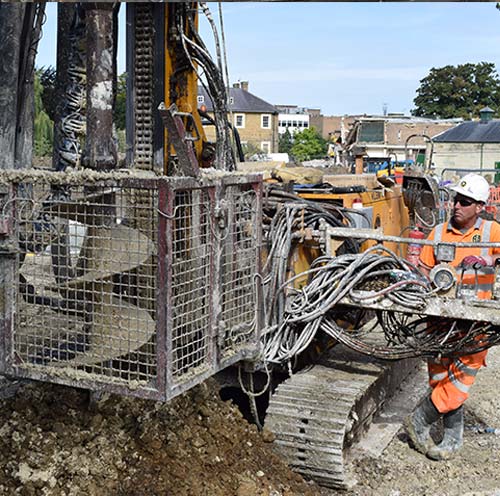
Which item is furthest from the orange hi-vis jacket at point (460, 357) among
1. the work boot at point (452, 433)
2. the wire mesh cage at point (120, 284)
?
the wire mesh cage at point (120, 284)

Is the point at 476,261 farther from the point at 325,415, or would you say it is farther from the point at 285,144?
the point at 285,144

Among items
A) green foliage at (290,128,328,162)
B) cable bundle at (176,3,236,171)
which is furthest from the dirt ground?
green foliage at (290,128,328,162)

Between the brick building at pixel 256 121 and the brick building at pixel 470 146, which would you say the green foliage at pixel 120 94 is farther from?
the brick building at pixel 256 121

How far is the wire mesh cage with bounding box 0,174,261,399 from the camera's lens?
12.4ft

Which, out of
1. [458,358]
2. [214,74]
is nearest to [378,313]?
[458,358]

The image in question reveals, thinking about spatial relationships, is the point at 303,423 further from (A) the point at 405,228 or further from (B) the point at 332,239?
(A) the point at 405,228

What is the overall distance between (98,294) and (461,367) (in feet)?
9.05

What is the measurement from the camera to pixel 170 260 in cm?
368

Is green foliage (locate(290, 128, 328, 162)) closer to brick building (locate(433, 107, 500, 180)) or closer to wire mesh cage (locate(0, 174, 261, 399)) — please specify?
Answer: brick building (locate(433, 107, 500, 180))

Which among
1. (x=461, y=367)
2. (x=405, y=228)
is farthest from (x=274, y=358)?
(x=405, y=228)

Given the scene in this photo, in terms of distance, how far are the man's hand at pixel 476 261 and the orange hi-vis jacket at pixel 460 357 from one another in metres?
0.04

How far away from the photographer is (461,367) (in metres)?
5.64

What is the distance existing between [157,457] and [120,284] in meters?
1.22

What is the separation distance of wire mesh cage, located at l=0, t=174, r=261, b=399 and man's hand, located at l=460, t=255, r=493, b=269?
1932mm
